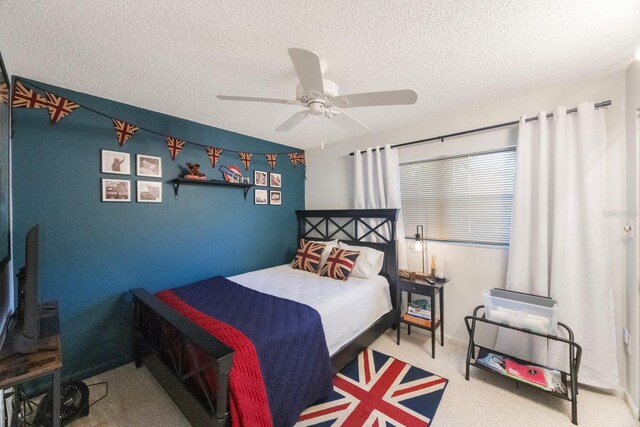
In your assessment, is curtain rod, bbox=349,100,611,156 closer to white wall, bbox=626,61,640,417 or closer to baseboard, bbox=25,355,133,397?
white wall, bbox=626,61,640,417

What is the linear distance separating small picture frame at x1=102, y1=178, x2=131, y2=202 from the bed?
86 cm

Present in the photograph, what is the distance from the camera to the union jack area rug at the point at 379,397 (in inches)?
67.6

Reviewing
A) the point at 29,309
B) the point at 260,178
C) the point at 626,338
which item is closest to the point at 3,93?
the point at 29,309

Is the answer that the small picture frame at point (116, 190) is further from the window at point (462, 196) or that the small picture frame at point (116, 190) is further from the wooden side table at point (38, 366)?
the window at point (462, 196)

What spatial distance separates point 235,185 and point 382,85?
2014 millimetres

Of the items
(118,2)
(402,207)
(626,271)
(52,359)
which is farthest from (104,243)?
(626,271)

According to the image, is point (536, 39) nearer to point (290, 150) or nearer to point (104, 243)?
point (290, 150)

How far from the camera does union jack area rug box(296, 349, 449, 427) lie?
1717mm

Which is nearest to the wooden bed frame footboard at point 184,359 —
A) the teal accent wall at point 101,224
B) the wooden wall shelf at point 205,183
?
the teal accent wall at point 101,224

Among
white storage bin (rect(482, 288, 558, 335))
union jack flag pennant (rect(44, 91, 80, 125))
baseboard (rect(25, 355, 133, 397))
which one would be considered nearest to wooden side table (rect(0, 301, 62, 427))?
baseboard (rect(25, 355, 133, 397))

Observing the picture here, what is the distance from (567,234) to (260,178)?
3.24 meters

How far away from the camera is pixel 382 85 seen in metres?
2.04

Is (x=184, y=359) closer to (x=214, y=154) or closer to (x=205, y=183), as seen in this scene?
(x=205, y=183)

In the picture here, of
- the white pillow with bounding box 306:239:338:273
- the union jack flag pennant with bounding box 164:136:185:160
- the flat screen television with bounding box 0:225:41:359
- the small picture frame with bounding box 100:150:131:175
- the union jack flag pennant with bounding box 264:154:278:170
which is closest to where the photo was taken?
the flat screen television with bounding box 0:225:41:359
